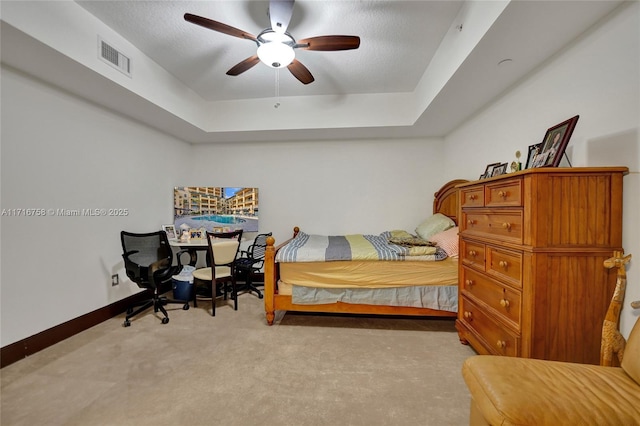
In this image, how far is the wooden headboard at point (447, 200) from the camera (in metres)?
3.50

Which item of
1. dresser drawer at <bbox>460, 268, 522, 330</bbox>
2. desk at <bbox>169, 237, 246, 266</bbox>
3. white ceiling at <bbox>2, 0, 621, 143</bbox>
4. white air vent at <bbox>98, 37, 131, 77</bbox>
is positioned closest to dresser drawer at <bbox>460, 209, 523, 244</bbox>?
dresser drawer at <bbox>460, 268, 522, 330</bbox>

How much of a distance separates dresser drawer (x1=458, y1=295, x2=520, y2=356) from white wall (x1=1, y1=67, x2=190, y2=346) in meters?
3.69

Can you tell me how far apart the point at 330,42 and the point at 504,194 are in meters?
1.68

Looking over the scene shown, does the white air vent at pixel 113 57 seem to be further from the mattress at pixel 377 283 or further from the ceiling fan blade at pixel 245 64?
the mattress at pixel 377 283

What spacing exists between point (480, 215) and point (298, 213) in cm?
286

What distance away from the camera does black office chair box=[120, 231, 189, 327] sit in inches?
106

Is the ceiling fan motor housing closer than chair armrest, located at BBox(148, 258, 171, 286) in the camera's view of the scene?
Yes

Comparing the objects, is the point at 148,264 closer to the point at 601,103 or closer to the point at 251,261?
the point at 251,261

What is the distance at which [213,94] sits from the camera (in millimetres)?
3523

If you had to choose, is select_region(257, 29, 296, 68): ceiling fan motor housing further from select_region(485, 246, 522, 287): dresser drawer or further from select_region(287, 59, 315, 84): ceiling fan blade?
select_region(485, 246, 522, 287): dresser drawer

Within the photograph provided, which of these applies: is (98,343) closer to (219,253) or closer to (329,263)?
(219,253)

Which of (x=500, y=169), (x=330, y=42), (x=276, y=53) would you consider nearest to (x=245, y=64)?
(x=276, y=53)

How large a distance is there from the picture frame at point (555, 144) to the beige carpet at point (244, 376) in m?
1.62

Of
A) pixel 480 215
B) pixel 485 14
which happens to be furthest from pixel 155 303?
pixel 485 14
